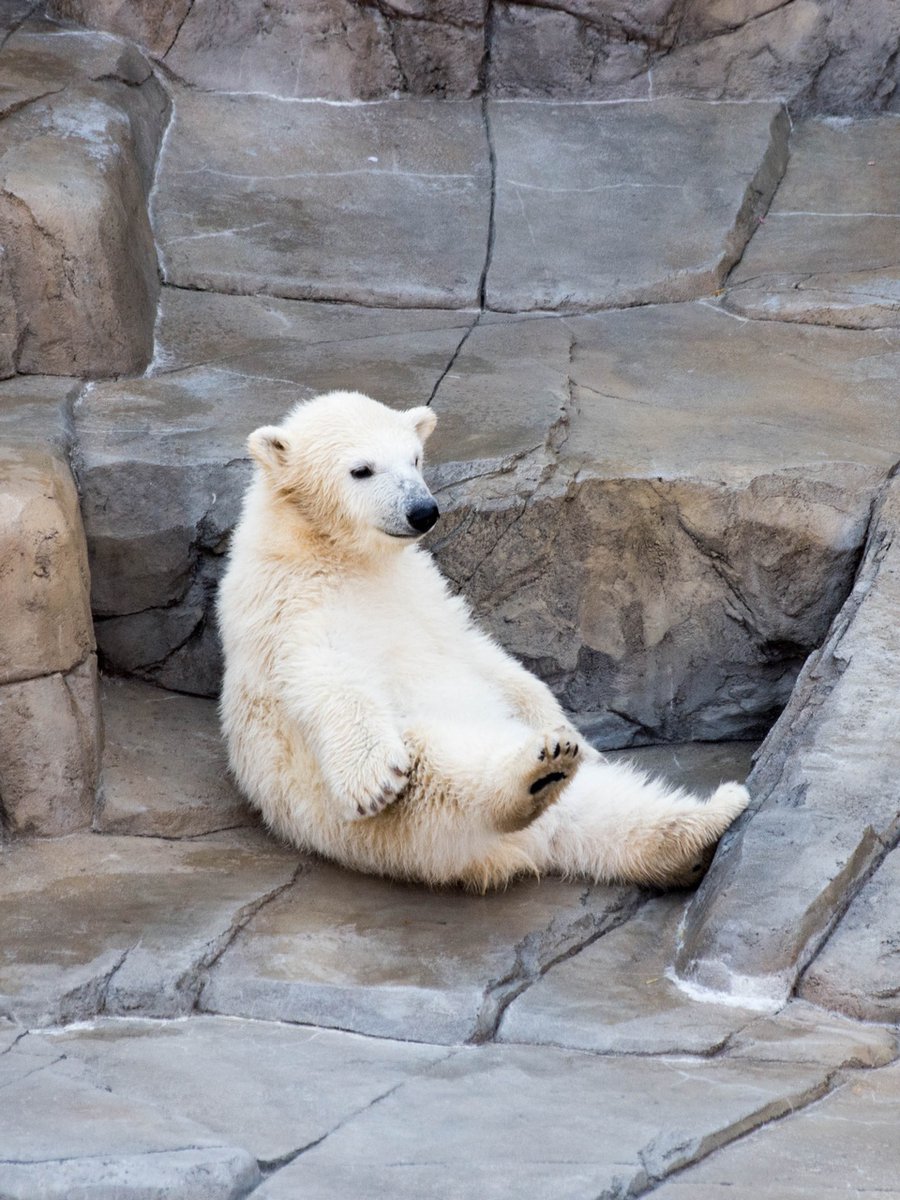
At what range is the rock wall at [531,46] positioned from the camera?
25.2 ft

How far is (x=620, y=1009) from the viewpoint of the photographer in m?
3.68

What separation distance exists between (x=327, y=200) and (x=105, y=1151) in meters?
5.12

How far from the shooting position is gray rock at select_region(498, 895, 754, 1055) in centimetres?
352

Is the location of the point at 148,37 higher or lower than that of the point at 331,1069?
higher

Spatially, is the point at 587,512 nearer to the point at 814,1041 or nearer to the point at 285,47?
the point at 814,1041

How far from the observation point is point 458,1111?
123 inches

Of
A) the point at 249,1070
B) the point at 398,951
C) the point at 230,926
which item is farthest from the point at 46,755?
the point at 249,1070

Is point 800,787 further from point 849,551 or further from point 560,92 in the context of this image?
point 560,92

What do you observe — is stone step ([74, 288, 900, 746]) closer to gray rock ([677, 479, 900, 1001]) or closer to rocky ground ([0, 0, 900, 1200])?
rocky ground ([0, 0, 900, 1200])

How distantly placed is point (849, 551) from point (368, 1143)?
9.65 feet

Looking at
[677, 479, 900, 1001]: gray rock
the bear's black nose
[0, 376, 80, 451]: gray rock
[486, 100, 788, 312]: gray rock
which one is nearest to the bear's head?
the bear's black nose

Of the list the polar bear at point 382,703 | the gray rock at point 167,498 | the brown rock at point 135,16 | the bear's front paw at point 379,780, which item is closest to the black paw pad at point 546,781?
the polar bear at point 382,703

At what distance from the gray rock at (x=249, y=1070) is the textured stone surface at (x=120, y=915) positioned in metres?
0.11

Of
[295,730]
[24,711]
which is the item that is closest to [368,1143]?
[295,730]
